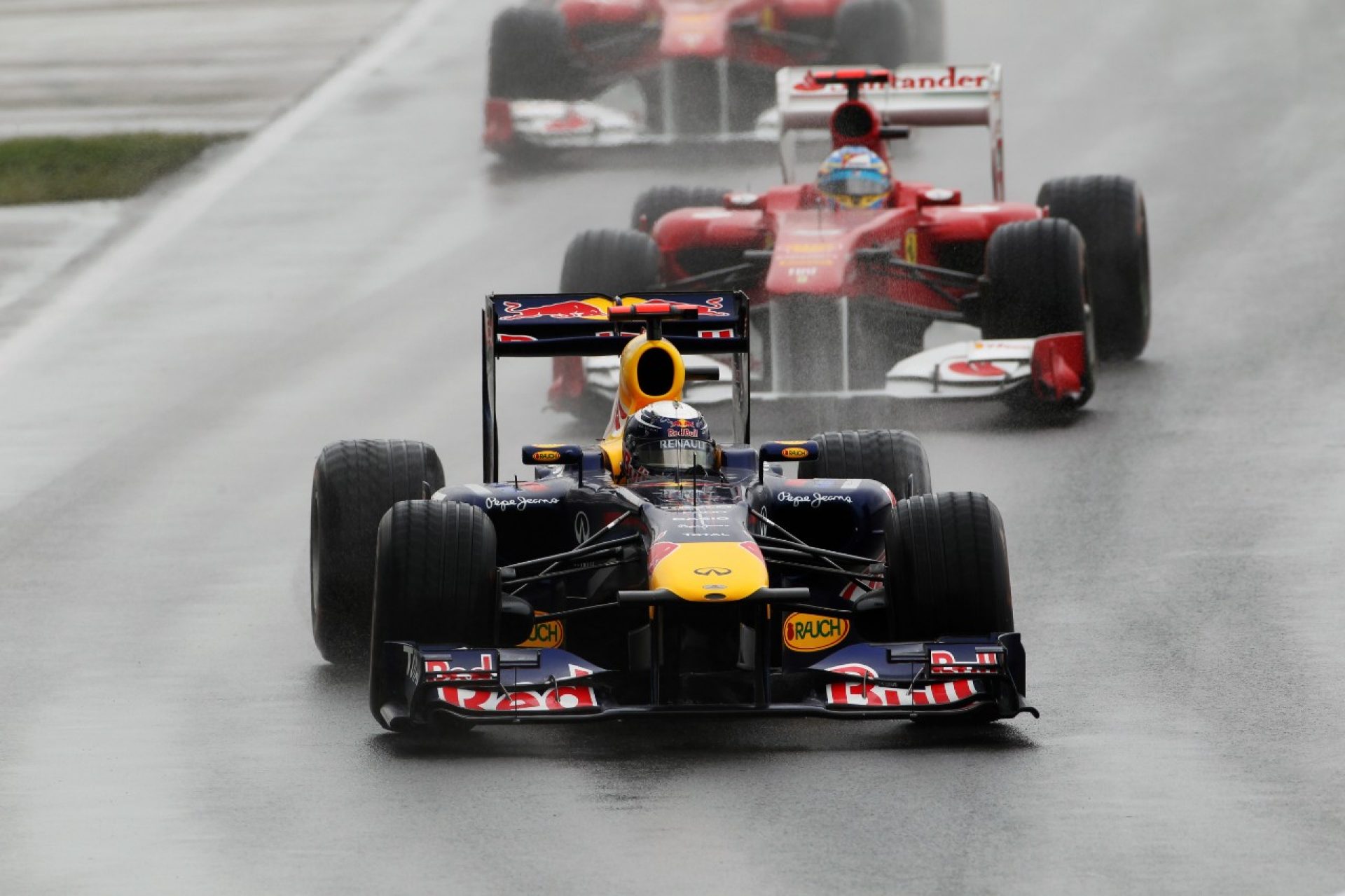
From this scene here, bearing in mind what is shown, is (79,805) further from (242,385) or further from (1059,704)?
(242,385)

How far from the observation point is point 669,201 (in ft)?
79.5

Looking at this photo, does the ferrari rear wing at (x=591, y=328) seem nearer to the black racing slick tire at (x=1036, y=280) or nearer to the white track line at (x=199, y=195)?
the black racing slick tire at (x=1036, y=280)

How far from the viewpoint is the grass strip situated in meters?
30.2

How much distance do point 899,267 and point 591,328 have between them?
23.1 feet

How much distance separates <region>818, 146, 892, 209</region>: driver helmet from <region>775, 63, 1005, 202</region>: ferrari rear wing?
1.35 m

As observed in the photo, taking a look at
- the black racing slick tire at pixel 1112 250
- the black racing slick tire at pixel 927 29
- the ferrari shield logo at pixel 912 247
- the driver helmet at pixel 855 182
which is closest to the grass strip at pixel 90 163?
the black racing slick tire at pixel 927 29

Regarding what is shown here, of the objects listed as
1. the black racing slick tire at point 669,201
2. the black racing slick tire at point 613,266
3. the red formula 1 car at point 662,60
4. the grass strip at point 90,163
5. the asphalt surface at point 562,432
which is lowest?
the asphalt surface at point 562,432

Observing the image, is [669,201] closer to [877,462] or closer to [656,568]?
[877,462]

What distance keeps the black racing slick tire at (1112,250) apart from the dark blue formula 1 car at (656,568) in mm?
8499

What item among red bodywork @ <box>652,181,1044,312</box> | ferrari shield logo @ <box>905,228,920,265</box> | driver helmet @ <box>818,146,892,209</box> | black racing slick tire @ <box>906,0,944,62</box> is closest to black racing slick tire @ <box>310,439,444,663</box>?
red bodywork @ <box>652,181,1044,312</box>

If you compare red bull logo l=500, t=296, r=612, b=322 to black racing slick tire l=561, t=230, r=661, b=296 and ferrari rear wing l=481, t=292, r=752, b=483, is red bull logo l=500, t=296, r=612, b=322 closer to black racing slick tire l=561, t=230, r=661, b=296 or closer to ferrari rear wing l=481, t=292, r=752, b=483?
ferrari rear wing l=481, t=292, r=752, b=483

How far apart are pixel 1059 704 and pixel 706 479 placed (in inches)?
78.3

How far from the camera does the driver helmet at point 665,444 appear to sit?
1412 cm

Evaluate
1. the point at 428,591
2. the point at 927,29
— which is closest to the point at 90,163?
the point at 927,29
